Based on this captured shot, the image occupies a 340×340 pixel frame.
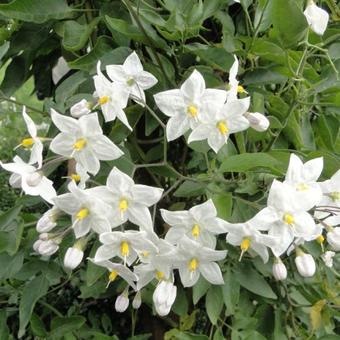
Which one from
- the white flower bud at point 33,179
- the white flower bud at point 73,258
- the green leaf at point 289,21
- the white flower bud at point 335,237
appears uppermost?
the green leaf at point 289,21

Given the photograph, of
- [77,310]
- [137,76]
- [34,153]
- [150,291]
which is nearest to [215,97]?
[137,76]

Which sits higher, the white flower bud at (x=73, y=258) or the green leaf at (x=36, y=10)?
the green leaf at (x=36, y=10)

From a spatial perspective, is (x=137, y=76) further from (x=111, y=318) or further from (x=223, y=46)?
(x=111, y=318)

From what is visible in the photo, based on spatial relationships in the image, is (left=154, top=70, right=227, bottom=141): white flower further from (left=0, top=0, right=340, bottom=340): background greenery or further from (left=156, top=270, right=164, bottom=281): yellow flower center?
(left=156, top=270, right=164, bottom=281): yellow flower center

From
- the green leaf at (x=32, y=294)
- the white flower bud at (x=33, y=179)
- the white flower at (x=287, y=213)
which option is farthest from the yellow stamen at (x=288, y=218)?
the green leaf at (x=32, y=294)

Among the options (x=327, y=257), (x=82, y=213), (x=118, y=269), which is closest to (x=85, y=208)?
(x=82, y=213)

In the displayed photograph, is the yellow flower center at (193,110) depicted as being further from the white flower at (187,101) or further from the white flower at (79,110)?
the white flower at (79,110)

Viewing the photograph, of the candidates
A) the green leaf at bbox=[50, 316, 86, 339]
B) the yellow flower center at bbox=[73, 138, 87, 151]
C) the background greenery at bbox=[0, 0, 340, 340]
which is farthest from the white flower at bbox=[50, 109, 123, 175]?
the green leaf at bbox=[50, 316, 86, 339]
